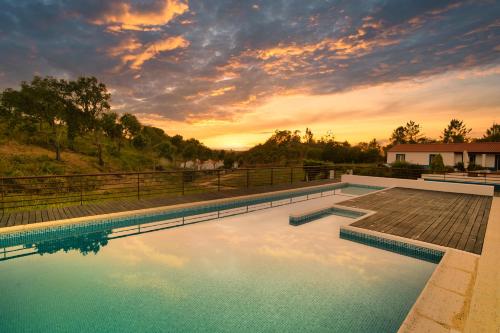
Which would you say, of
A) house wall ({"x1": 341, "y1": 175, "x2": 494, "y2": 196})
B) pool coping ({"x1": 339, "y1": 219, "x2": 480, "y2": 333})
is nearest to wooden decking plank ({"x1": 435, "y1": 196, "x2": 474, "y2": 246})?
pool coping ({"x1": 339, "y1": 219, "x2": 480, "y2": 333})

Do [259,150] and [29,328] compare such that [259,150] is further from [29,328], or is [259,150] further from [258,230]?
[29,328]

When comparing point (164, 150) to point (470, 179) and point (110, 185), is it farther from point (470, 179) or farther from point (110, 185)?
point (470, 179)

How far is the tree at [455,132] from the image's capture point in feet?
171

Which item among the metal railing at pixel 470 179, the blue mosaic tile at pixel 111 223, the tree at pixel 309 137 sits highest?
the tree at pixel 309 137

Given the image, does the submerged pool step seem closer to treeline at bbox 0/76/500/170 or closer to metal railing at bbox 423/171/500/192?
treeline at bbox 0/76/500/170

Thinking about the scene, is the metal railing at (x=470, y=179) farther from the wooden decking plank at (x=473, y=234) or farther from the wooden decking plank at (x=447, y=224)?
the wooden decking plank at (x=473, y=234)

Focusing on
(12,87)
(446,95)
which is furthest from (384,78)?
(12,87)

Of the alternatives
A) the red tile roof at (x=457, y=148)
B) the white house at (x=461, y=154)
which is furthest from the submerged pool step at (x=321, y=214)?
the red tile roof at (x=457, y=148)

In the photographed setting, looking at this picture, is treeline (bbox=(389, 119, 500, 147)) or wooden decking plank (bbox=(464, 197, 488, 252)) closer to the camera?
wooden decking plank (bbox=(464, 197, 488, 252))

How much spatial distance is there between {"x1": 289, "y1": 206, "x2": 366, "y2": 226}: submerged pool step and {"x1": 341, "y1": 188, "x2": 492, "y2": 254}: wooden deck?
0.44 meters

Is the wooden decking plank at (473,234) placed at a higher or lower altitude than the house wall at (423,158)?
lower

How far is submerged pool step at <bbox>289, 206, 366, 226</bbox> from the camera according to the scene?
745 centimetres

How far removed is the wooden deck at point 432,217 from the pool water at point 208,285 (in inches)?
36.2

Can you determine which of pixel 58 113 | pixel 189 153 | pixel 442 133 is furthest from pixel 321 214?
pixel 442 133
